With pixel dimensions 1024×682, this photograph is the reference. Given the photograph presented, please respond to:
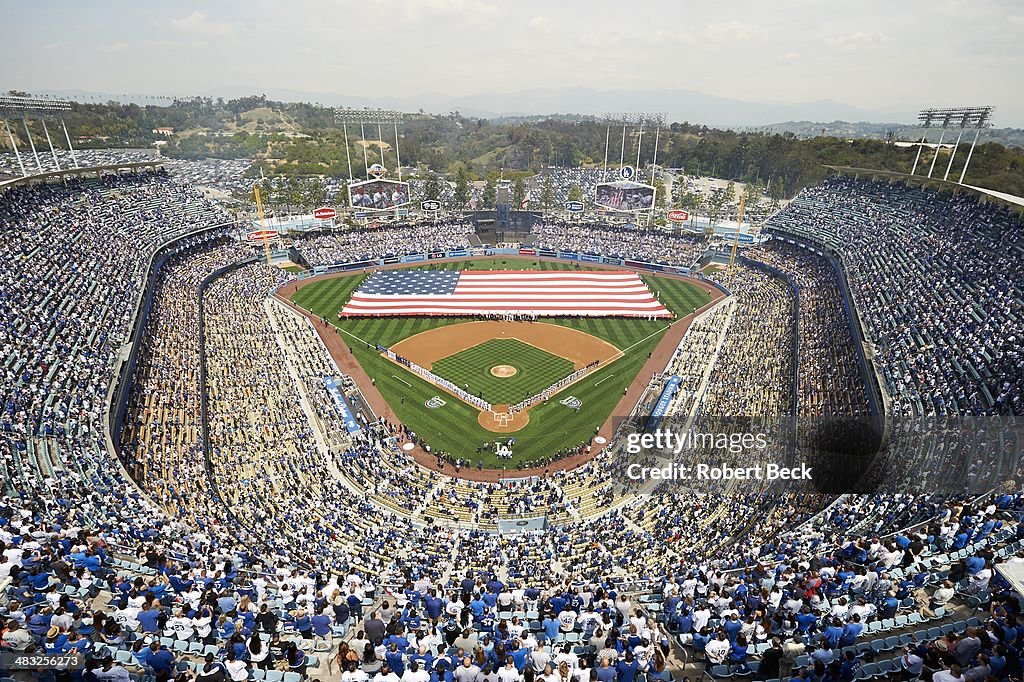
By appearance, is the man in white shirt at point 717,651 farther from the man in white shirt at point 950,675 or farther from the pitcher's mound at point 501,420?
the pitcher's mound at point 501,420

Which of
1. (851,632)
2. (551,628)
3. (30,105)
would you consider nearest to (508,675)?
(551,628)

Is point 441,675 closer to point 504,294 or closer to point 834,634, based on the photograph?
point 834,634

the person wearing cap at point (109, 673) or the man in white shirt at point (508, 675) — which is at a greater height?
the person wearing cap at point (109, 673)

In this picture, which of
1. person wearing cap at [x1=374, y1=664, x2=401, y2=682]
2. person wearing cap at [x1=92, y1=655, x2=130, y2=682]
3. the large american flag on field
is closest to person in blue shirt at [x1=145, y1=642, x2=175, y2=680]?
person wearing cap at [x1=92, y1=655, x2=130, y2=682]

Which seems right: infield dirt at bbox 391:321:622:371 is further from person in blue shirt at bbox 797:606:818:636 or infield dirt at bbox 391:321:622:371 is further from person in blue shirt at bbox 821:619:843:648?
person in blue shirt at bbox 821:619:843:648

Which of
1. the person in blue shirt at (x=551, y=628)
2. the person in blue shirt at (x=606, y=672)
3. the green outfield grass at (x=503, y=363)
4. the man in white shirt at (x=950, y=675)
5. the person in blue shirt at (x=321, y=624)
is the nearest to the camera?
the man in white shirt at (x=950, y=675)

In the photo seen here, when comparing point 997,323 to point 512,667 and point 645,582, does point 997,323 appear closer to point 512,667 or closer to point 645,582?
point 645,582

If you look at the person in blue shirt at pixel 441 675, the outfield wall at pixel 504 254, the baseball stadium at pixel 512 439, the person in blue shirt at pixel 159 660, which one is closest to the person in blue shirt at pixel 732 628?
the baseball stadium at pixel 512 439
